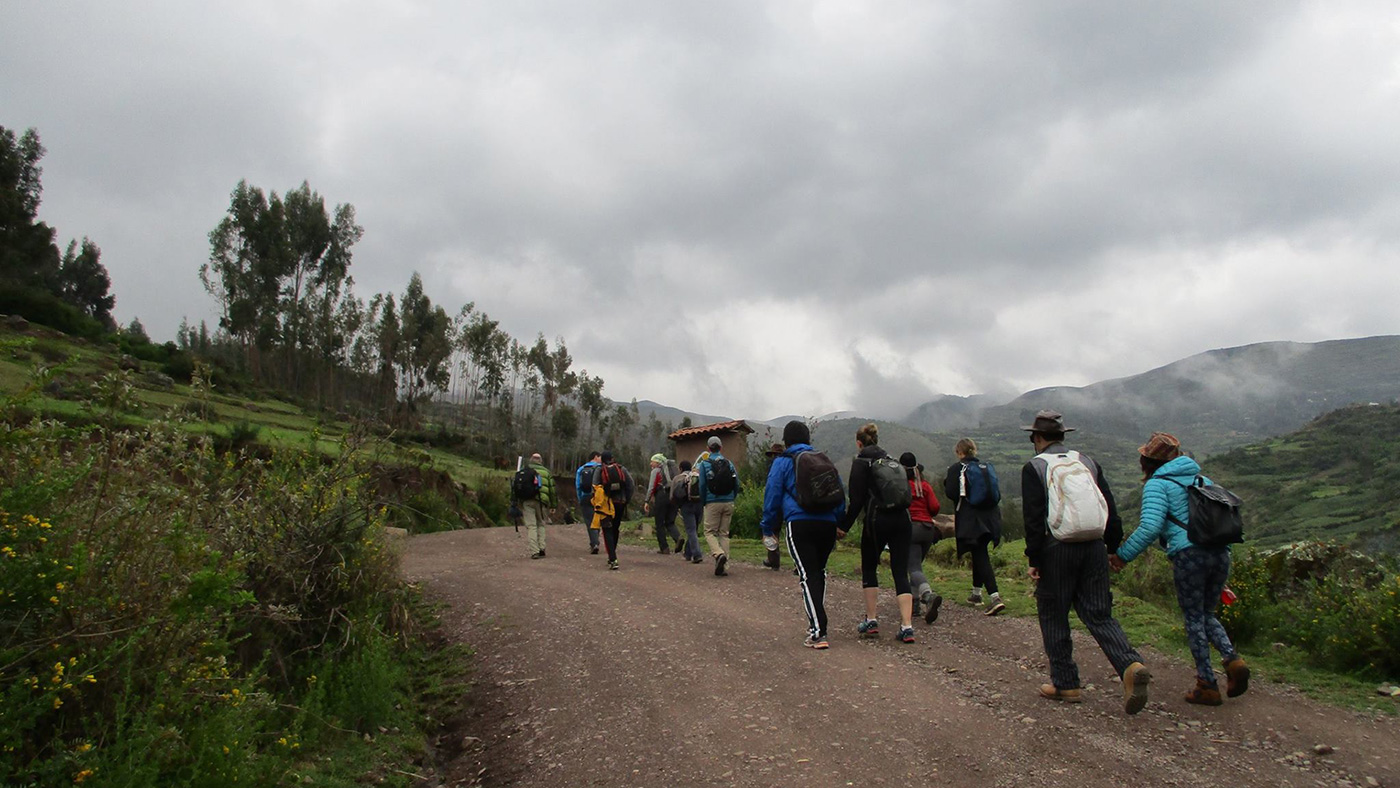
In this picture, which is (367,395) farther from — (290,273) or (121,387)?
(121,387)

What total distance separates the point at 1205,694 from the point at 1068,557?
1.32 metres

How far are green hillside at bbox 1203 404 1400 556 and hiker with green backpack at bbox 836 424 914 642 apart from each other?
39.3 metres

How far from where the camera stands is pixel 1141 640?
23.5ft

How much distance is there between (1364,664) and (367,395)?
6853 cm

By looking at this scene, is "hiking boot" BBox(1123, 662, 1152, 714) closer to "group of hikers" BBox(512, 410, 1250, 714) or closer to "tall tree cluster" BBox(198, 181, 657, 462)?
"group of hikers" BBox(512, 410, 1250, 714)

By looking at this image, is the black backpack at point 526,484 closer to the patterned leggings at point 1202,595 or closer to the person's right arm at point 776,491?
the person's right arm at point 776,491

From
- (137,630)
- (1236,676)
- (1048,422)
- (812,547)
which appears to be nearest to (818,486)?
(812,547)

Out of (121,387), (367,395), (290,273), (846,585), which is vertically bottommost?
(846,585)

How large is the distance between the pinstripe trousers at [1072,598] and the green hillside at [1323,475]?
4010 cm

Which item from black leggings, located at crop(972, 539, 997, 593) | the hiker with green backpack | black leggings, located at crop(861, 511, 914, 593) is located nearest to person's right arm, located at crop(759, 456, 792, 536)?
the hiker with green backpack

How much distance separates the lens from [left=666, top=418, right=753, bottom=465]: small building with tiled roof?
2827 cm

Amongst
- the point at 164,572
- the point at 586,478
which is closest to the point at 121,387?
the point at 164,572

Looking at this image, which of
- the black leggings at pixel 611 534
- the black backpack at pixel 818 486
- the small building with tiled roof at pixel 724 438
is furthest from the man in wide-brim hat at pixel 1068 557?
the small building with tiled roof at pixel 724 438

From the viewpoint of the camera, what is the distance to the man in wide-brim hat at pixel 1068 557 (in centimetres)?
530
